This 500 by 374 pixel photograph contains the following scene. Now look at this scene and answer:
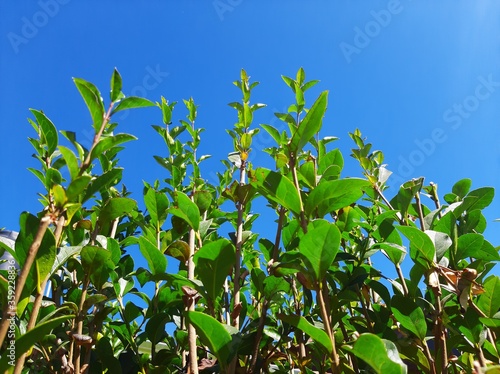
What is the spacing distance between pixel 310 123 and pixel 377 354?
0.65m

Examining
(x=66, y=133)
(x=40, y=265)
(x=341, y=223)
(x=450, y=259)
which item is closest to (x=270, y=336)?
(x=341, y=223)

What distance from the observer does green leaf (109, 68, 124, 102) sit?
1222 millimetres

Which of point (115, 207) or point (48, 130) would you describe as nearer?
point (48, 130)

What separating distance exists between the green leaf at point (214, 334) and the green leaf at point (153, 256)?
334 millimetres

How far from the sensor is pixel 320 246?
1040 millimetres

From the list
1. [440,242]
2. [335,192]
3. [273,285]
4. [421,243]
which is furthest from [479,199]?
[273,285]

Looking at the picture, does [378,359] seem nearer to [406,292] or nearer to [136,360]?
[406,292]

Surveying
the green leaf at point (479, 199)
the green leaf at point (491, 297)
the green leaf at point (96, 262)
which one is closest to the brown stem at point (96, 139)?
the green leaf at point (96, 262)

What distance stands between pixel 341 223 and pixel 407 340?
0.49 meters

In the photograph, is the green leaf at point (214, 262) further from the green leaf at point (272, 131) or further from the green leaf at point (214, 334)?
the green leaf at point (272, 131)

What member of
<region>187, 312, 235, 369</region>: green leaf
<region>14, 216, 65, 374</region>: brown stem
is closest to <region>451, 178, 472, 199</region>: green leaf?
<region>187, 312, 235, 369</region>: green leaf

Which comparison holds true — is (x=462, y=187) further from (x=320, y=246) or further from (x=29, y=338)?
(x=29, y=338)

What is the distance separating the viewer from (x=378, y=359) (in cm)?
92

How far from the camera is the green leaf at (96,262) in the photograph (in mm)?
1269
